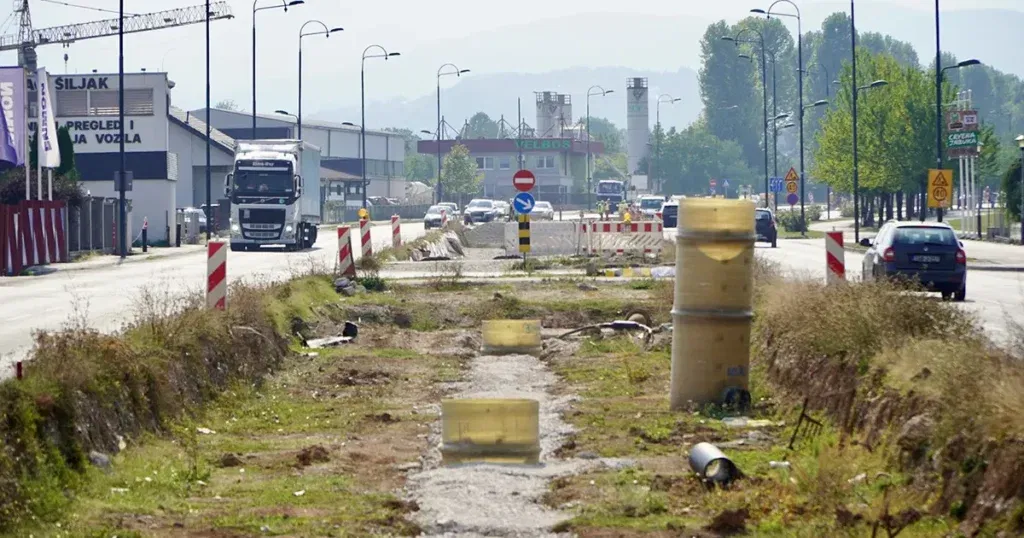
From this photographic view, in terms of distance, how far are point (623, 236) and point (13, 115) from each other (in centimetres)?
1839

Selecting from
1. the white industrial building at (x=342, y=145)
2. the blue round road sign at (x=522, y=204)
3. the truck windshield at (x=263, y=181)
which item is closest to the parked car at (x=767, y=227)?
the truck windshield at (x=263, y=181)

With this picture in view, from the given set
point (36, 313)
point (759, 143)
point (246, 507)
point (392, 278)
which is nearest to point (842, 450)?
point (246, 507)

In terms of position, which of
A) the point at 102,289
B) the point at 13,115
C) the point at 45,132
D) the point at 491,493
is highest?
the point at 13,115

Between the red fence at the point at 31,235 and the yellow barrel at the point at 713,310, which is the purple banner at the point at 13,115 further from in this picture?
the yellow barrel at the point at 713,310

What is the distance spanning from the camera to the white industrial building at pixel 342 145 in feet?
419

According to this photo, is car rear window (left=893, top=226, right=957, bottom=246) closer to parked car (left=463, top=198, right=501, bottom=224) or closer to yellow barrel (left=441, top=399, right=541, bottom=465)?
yellow barrel (left=441, top=399, right=541, bottom=465)

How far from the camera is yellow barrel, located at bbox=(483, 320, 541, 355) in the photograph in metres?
23.5

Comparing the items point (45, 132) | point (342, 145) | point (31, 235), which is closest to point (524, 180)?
point (31, 235)

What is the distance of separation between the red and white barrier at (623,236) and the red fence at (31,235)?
1604cm

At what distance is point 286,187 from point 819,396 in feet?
145

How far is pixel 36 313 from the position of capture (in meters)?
26.3

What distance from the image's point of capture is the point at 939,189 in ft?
164

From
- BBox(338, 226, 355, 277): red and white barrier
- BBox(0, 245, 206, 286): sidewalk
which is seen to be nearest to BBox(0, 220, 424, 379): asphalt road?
BBox(0, 245, 206, 286): sidewalk

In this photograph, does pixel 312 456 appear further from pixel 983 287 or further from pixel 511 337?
pixel 983 287
